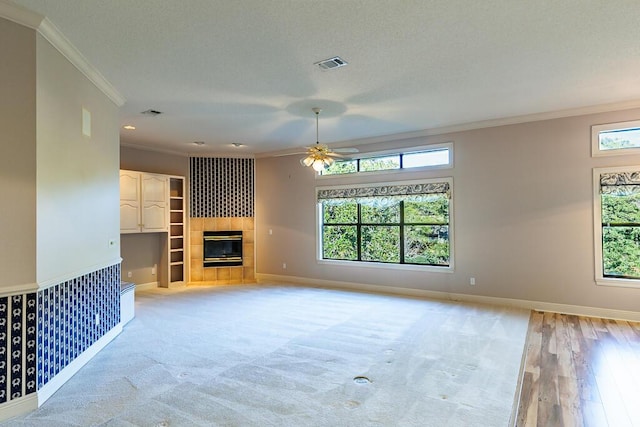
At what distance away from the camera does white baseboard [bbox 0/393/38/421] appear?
2551 mm

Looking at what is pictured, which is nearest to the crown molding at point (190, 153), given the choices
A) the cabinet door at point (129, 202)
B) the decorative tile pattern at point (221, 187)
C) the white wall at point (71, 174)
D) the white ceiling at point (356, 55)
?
the decorative tile pattern at point (221, 187)

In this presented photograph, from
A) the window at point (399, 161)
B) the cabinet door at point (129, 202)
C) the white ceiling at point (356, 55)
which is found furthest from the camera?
the cabinet door at point (129, 202)

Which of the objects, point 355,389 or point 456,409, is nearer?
point 456,409

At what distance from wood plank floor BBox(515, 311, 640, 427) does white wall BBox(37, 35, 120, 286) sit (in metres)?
3.94

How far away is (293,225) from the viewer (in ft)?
26.0

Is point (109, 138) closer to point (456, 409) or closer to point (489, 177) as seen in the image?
point (456, 409)

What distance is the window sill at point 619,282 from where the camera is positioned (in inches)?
187

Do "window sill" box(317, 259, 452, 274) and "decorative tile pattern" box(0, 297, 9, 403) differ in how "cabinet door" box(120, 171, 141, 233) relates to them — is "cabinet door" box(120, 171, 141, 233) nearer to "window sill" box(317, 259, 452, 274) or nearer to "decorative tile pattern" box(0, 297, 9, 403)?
"window sill" box(317, 259, 452, 274)

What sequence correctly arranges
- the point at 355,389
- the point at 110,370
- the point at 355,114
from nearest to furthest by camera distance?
1. the point at 355,389
2. the point at 110,370
3. the point at 355,114

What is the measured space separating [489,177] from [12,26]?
6.06 metres

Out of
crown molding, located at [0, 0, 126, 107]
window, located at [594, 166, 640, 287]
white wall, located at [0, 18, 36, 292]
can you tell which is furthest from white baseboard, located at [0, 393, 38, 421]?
window, located at [594, 166, 640, 287]

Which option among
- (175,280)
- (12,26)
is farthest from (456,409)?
(175,280)

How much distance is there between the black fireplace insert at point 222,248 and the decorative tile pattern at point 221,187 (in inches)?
17.8

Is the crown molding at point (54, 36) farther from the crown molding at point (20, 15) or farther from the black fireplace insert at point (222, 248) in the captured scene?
the black fireplace insert at point (222, 248)
